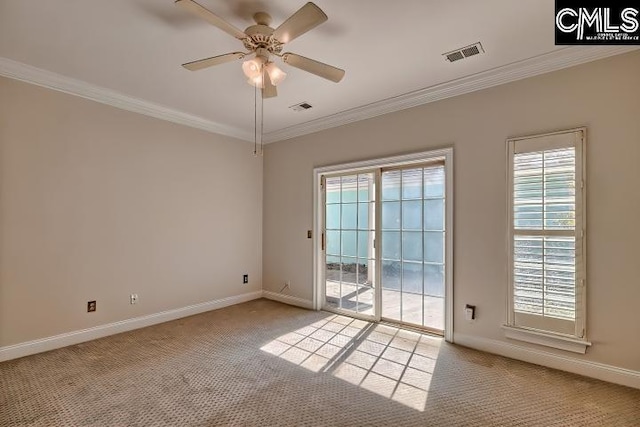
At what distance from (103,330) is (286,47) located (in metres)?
3.49

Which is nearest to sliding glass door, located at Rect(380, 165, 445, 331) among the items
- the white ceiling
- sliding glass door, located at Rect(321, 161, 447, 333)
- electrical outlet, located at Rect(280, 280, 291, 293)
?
sliding glass door, located at Rect(321, 161, 447, 333)

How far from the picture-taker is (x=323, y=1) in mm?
2016

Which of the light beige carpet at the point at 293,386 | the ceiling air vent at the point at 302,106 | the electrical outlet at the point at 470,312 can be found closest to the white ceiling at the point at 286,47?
the ceiling air vent at the point at 302,106

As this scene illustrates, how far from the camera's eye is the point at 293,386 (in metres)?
2.44

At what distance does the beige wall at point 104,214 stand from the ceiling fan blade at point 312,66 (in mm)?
2468

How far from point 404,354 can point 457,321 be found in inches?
27.4

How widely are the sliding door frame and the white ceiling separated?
2.45ft

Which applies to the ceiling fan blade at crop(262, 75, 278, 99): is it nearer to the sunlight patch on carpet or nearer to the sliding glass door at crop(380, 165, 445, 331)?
the sliding glass door at crop(380, 165, 445, 331)

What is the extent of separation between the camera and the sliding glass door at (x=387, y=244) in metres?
3.51

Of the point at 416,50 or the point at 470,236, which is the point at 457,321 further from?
the point at 416,50

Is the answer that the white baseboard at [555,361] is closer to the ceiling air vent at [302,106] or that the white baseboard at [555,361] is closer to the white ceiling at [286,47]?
the white ceiling at [286,47]

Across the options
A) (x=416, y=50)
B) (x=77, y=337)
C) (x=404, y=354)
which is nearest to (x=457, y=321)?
(x=404, y=354)

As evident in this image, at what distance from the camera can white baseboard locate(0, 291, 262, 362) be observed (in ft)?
9.42

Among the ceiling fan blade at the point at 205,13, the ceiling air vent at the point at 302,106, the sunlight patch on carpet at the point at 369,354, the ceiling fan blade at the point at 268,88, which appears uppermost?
the ceiling air vent at the point at 302,106
